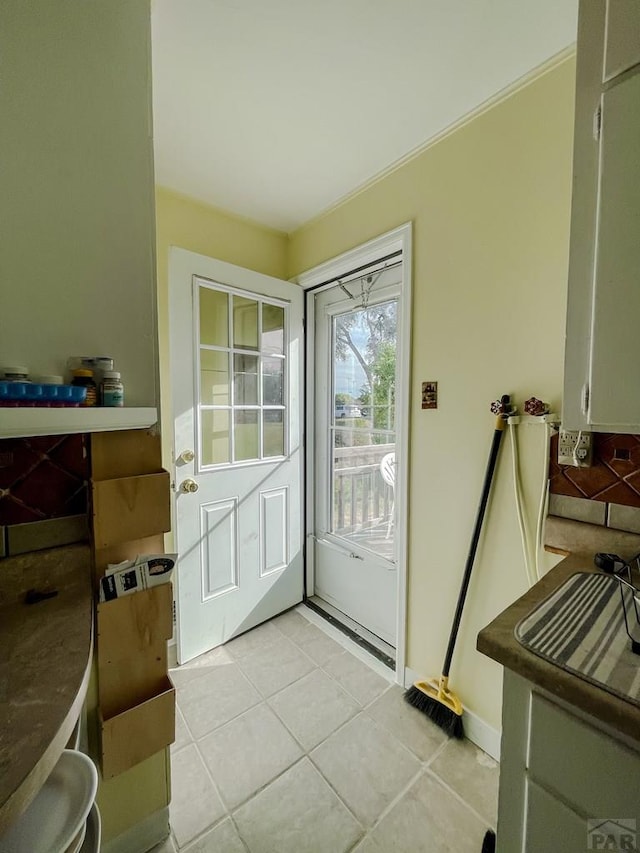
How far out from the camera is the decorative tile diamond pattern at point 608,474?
0.98m

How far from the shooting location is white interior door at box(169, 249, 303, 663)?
1.64 m

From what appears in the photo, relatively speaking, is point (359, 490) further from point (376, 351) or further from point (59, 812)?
point (59, 812)

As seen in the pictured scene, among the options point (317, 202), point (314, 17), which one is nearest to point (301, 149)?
point (317, 202)

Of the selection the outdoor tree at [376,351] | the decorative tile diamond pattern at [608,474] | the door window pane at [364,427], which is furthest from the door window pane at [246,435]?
the decorative tile diamond pattern at [608,474]

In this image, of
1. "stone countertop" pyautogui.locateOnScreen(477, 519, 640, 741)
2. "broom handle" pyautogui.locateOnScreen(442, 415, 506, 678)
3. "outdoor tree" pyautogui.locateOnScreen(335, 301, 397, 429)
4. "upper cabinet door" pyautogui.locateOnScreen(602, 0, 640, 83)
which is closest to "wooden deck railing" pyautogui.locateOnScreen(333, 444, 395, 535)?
"outdoor tree" pyautogui.locateOnScreen(335, 301, 397, 429)

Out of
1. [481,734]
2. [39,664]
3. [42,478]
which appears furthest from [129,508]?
[481,734]

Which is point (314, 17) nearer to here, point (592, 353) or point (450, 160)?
point (450, 160)

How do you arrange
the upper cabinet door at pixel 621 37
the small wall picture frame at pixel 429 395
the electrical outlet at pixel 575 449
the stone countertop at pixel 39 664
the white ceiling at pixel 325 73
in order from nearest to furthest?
the stone countertop at pixel 39 664 → the upper cabinet door at pixel 621 37 → the white ceiling at pixel 325 73 → the electrical outlet at pixel 575 449 → the small wall picture frame at pixel 429 395

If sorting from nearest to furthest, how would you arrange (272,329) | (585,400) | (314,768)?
1. (585,400)
2. (314,768)
3. (272,329)

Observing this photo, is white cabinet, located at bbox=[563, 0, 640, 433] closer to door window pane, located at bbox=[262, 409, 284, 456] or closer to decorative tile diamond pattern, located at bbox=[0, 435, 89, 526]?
decorative tile diamond pattern, located at bbox=[0, 435, 89, 526]

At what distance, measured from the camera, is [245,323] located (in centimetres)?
187

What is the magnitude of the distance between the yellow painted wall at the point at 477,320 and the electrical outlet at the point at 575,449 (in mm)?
83

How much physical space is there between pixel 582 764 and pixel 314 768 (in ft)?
3.48

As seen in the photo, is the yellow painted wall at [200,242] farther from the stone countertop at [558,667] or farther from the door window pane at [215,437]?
the stone countertop at [558,667]
